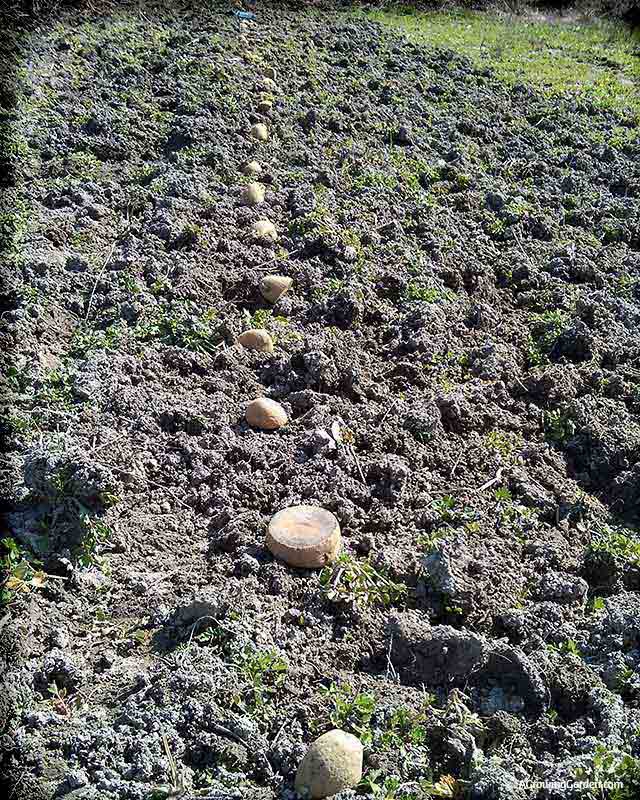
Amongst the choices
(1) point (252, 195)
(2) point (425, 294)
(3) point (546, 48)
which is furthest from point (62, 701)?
(3) point (546, 48)

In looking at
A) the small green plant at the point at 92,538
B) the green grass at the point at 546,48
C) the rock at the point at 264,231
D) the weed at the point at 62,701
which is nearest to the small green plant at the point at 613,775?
the weed at the point at 62,701

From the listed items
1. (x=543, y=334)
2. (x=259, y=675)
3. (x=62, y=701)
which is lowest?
(x=62, y=701)

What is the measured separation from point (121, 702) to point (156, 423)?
1459 mm

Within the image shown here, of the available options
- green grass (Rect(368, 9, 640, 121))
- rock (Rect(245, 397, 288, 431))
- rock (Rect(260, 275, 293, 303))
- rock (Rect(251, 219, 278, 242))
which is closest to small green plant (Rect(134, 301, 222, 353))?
rock (Rect(260, 275, 293, 303))

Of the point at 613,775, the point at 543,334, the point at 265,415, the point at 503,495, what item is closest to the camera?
the point at 613,775

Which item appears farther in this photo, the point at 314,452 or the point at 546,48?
the point at 546,48

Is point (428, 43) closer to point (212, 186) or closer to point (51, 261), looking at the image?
point (212, 186)

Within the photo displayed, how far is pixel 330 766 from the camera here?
2475mm

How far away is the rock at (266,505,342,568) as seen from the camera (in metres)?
3.20

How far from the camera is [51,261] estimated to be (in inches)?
189

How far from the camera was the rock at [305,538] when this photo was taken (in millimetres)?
3201

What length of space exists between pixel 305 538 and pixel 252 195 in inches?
127

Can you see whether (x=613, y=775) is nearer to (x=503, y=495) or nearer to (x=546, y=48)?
(x=503, y=495)

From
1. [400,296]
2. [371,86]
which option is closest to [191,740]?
[400,296]
